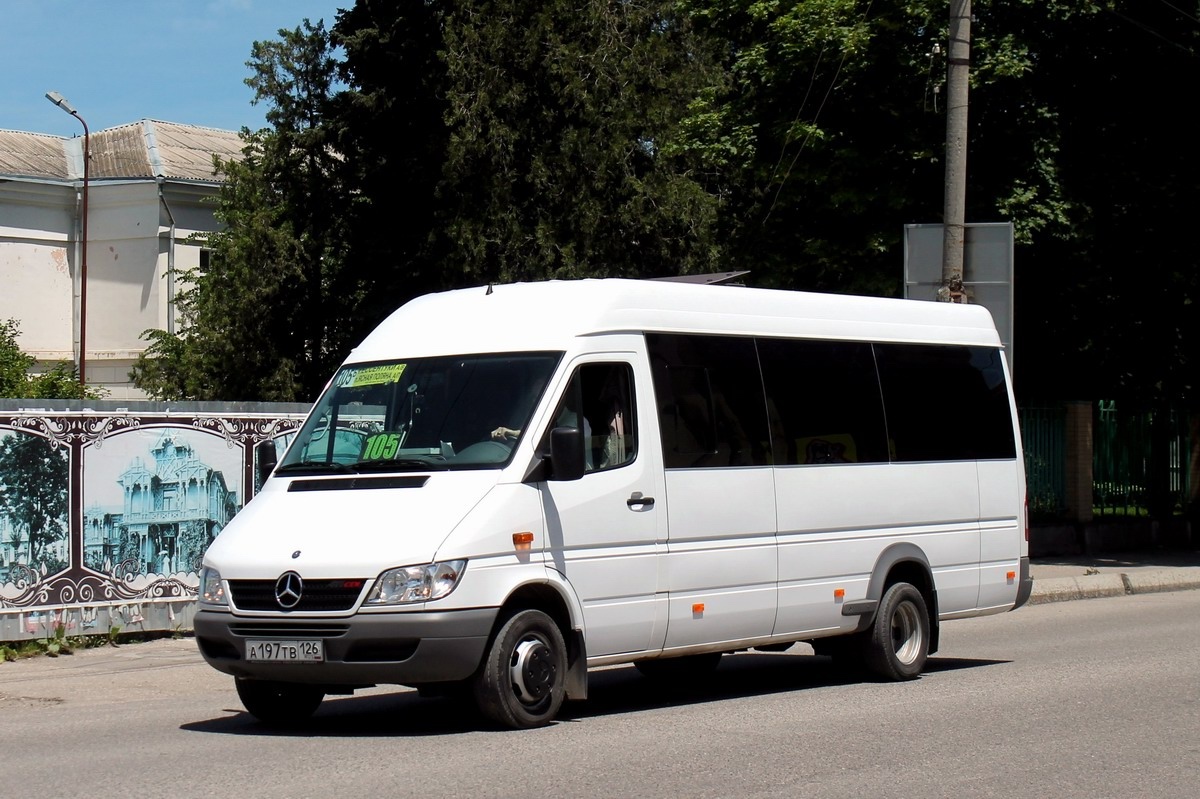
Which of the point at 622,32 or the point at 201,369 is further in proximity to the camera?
the point at 201,369

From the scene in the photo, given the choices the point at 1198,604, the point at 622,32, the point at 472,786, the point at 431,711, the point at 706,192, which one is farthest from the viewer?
the point at 706,192

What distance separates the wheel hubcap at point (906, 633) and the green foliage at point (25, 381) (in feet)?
119

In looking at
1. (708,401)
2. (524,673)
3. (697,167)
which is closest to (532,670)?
Answer: (524,673)

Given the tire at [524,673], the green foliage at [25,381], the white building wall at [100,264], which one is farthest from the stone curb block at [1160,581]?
the white building wall at [100,264]

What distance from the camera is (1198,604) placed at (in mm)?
18500

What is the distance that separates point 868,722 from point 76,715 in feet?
16.8

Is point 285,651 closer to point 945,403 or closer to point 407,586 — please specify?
point 407,586

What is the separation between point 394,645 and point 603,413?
2000 mm

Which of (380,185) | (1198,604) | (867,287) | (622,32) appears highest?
(622,32)

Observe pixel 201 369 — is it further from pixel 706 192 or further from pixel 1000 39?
pixel 1000 39

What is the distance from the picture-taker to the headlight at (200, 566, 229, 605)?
8.86 m

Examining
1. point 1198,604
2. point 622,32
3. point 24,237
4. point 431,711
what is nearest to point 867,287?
point 1198,604

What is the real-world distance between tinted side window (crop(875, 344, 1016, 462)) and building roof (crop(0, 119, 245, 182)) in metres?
46.9

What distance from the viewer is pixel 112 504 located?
1405cm
